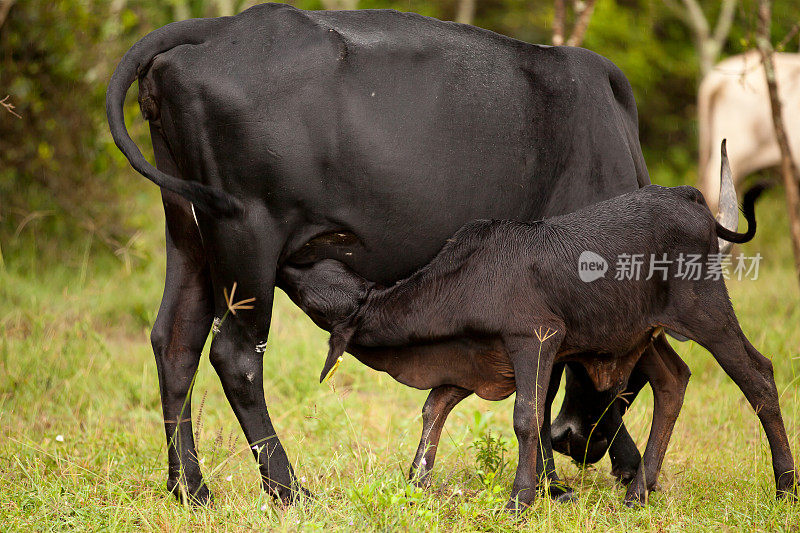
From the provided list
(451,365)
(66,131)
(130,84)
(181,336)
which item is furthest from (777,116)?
(66,131)

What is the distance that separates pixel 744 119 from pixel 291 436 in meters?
7.32

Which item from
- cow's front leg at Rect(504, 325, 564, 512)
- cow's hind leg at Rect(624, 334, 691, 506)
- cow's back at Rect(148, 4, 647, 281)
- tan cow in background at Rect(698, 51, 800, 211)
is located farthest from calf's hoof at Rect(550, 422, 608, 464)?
tan cow in background at Rect(698, 51, 800, 211)

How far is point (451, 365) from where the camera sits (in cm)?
410

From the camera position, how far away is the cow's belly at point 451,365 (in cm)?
403

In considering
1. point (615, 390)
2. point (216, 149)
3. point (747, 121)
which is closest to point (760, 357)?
point (615, 390)

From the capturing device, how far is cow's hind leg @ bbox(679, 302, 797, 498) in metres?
4.04

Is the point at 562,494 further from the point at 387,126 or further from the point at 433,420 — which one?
the point at 387,126

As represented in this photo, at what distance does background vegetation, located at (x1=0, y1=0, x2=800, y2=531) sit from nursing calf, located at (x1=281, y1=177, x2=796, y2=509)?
0.35m

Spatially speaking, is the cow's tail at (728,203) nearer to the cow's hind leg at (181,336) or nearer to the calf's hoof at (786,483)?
the calf's hoof at (786,483)

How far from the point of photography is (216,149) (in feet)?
12.4

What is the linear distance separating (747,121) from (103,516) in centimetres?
883

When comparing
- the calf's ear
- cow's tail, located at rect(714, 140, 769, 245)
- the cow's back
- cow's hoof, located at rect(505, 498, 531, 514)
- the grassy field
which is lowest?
the grassy field

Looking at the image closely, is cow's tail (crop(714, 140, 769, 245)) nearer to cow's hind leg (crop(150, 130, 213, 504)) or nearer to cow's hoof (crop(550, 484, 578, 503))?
cow's hoof (crop(550, 484, 578, 503))

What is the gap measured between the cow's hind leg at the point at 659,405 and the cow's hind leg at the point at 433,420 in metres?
0.90
